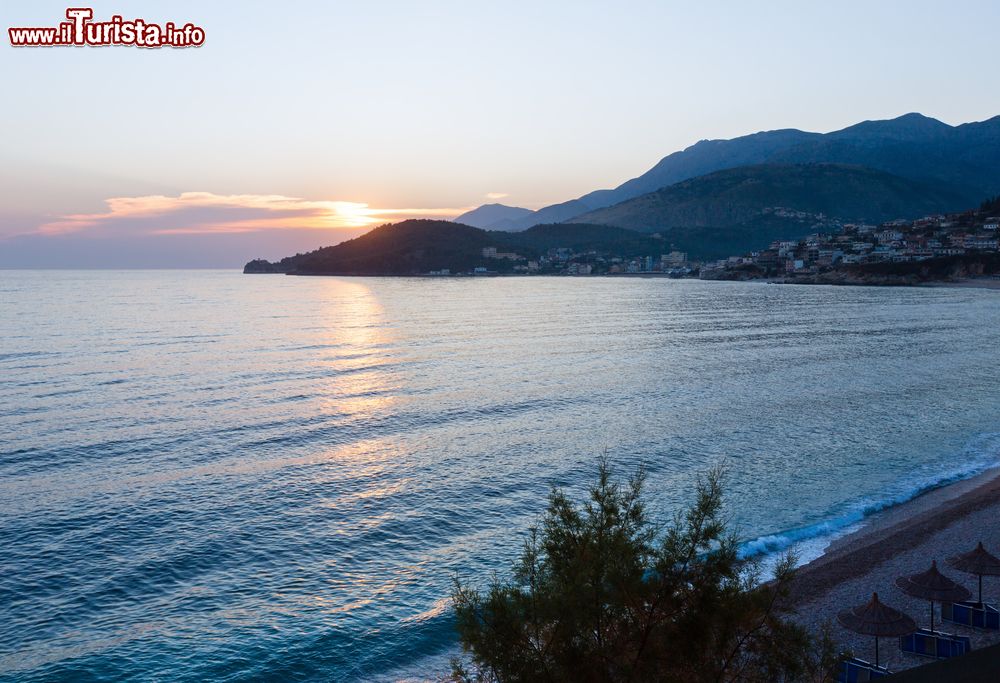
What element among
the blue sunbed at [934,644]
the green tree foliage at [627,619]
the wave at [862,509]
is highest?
the green tree foliage at [627,619]

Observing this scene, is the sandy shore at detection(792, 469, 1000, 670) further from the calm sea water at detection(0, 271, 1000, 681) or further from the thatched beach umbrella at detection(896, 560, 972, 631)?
the calm sea water at detection(0, 271, 1000, 681)

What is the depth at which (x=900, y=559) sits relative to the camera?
20.8 metres

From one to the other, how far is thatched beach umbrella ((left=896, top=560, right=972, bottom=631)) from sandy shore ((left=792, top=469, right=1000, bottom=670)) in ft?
3.33

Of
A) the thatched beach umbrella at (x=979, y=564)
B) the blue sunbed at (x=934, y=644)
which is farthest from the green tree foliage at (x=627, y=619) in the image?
the thatched beach umbrella at (x=979, y=564)

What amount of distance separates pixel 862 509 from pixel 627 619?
19.7 m

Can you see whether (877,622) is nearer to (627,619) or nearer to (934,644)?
(934,644)

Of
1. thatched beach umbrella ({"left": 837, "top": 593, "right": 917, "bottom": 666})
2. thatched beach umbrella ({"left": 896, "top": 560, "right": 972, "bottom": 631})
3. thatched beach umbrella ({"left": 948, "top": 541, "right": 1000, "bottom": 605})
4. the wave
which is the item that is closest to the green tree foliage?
thatched beach umbrella ({"left": 837, "top": 593, "right": 917, "bottom": 666})

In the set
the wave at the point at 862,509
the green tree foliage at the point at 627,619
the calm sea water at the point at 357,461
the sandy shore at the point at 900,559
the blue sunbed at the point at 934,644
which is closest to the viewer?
the green tree foliage at the point at 627,619

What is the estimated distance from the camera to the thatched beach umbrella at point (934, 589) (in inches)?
621

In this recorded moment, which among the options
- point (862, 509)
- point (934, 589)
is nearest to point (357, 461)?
point (862, 509)

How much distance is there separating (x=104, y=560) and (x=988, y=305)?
131m

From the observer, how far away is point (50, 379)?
45.1 metres

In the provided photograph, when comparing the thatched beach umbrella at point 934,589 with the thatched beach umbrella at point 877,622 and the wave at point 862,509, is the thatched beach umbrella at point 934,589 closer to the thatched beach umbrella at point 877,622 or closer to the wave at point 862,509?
the thatched beach umbrella at point 877,622

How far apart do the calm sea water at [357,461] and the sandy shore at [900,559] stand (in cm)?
145
